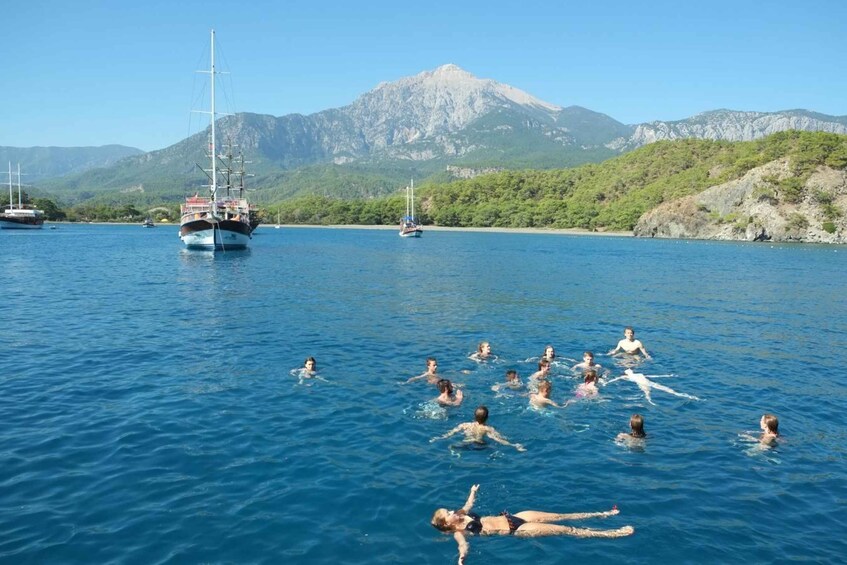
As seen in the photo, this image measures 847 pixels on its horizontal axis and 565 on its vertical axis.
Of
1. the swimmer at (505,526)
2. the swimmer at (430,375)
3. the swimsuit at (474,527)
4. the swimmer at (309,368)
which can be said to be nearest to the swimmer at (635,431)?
the swimmer at (505,526)

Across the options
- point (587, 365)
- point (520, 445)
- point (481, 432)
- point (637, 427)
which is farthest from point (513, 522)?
point (587, 365)

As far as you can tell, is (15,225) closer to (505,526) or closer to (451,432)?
(451,432)

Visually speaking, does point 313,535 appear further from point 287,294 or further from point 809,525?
point 287,294

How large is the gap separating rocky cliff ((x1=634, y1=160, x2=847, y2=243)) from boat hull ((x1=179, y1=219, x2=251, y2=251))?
117 meters

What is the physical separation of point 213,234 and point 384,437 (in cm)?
7430

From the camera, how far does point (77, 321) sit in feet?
107

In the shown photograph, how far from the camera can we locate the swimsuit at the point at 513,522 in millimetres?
11562

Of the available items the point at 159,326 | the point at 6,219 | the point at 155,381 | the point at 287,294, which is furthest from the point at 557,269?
the point at 6,219

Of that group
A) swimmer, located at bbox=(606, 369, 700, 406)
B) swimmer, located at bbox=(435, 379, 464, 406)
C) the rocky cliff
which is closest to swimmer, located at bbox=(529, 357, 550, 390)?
swimmer, located at bbox=(606, 369, 700, 406)

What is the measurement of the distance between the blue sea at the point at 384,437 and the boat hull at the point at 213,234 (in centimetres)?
4584

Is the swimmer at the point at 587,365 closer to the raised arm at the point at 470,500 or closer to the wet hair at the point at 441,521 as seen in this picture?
the raised arm at the point at 470,500

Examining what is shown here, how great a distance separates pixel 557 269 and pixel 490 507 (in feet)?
188

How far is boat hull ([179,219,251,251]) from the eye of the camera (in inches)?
3262

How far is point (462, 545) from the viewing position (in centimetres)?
1101
